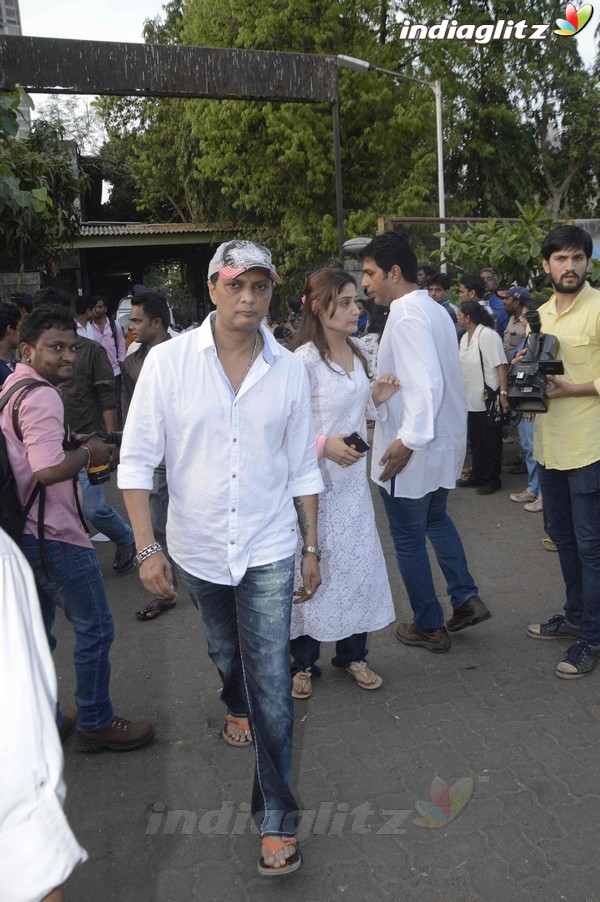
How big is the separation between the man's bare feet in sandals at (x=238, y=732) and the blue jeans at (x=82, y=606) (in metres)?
0.54

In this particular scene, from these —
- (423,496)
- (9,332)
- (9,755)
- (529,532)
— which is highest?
(9,332)

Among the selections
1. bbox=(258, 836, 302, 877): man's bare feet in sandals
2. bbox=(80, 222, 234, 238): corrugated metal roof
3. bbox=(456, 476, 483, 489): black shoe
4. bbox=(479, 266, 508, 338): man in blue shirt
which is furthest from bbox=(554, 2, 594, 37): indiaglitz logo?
bbox=(258, 836, 302, 877): man's bare feet in sandals

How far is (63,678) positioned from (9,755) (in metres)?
3.36

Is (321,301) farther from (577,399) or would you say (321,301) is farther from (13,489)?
(13,489)

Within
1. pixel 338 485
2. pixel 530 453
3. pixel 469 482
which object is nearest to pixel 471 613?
pixel 338 485

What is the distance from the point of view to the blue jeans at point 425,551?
4.08m

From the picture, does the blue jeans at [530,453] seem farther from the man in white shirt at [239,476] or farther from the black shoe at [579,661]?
the man in white shirt at [239,476]

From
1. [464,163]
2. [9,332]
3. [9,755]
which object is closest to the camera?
[9,755]

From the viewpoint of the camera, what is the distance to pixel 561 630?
14.0 ft

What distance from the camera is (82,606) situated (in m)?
3.31

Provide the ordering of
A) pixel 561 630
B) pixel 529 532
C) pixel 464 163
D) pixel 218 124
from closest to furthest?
pixel 561 630, pixel 529 532, pixel 218 124, pixel 464 163

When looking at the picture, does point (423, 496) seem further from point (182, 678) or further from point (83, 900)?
point (83, 900)

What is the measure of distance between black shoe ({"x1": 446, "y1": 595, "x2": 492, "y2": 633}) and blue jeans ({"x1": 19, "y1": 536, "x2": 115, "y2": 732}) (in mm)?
1898

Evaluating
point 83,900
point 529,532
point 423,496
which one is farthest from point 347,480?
point 529,532
